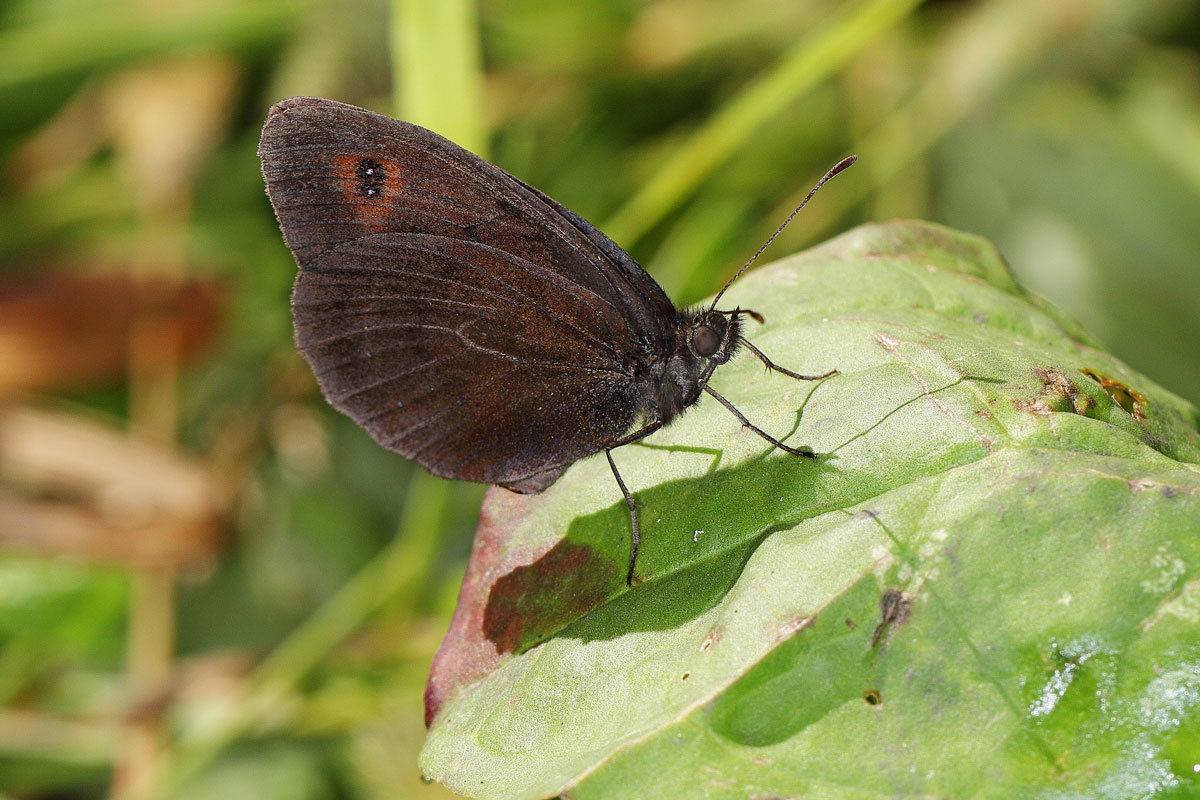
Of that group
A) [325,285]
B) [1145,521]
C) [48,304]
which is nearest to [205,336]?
[48,304]

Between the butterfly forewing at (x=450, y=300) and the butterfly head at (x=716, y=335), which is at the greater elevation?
the butterfly forewing at (x=450, y=300)

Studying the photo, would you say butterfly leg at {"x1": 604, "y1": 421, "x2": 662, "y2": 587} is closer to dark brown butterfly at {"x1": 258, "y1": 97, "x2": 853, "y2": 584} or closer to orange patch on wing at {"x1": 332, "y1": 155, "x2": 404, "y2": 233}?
dark brown butterfly at {"x1": 258, "y1": 97, "x2": 853, "y2": 584}

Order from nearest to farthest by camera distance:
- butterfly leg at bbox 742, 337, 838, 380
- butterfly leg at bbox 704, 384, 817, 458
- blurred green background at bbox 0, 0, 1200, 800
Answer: butterfly leg at bbox 704, 384, 817, 458
butterfly leg at bbox 742, 337, 838, 380
blurred green background at bbox 0, 0, 1200, 800

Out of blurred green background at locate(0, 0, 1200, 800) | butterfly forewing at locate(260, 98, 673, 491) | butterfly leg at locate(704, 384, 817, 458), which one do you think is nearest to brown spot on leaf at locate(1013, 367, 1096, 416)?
butterfly leg at locate(704, 384, 817, 458)

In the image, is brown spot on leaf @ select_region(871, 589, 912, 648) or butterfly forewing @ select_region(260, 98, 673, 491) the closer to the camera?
brown spot on leaf @ select_region(871, 589, 912, 648)

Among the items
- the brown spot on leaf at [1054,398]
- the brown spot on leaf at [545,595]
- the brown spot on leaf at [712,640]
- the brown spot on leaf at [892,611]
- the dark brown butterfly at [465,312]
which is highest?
the dark brown butterfly at [465,312]

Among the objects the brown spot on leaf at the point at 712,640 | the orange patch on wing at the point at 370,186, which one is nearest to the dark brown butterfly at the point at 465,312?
the orange patch on wing at the point at 370,186

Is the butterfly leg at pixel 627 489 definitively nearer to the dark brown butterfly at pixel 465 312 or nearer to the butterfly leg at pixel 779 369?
the dark brown butterfly at pixel 465 312

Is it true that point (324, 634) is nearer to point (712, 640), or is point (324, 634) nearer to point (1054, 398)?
point (712, 640)
